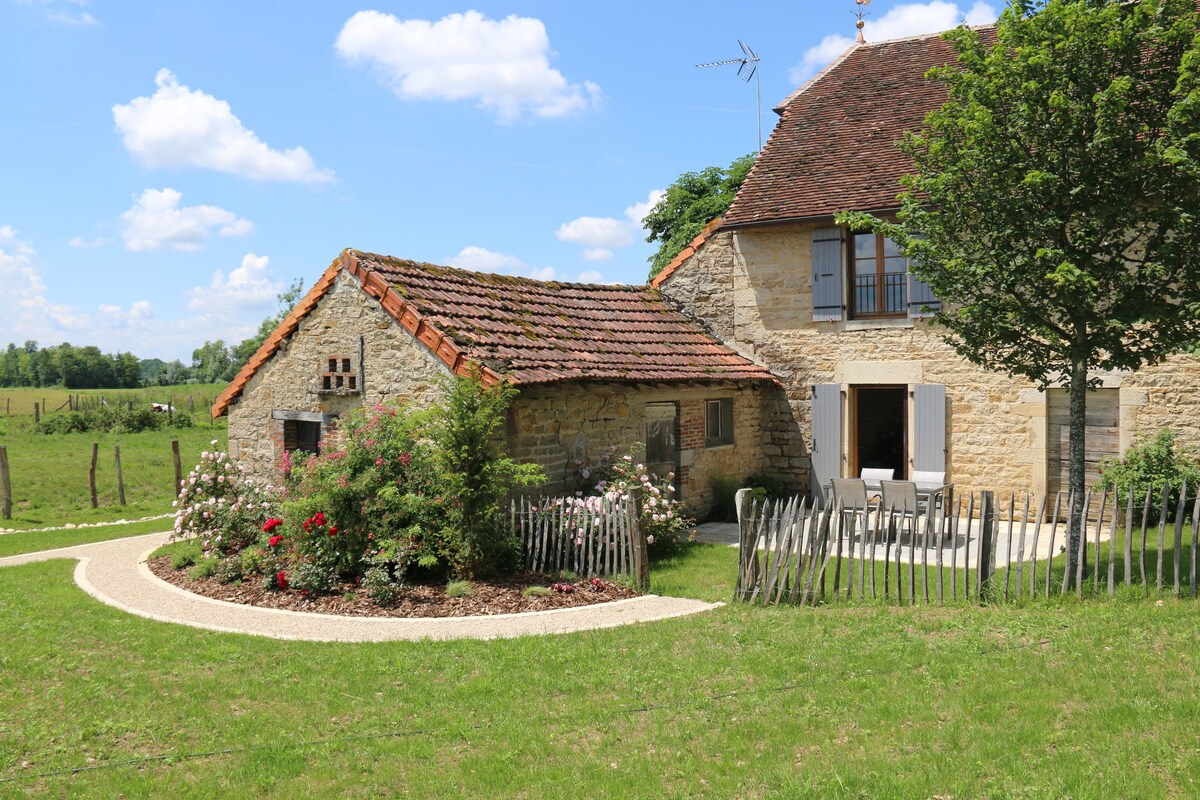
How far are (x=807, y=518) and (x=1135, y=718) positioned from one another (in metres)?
4.12

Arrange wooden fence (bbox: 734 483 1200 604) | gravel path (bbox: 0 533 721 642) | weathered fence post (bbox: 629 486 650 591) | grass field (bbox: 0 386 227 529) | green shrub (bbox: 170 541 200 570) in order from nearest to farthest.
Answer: wooden fence (bbox: 734 483 1200 604) < gravel path (bbox: 0 533 721 642) < weathered fence post (bbox: 629 486 650 591) < green shrub (bbox: 170 541 200 570) < grass field (bbox: 0 386 227 529)

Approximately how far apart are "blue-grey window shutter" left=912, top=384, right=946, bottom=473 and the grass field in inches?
444

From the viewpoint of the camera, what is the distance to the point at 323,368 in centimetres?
1316

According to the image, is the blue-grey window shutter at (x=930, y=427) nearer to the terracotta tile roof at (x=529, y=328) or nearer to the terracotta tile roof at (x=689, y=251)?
the terracotta tile roof at (x=529, y=328)

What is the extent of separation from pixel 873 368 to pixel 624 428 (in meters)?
4.48

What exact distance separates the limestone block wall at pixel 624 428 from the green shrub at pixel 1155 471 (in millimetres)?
5398

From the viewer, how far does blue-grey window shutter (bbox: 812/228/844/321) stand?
15.2 m

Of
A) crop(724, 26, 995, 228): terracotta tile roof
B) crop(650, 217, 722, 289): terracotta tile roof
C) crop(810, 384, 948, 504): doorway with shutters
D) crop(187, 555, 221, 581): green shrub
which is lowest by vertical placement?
crop(187, 555, 221, 581): green shrub

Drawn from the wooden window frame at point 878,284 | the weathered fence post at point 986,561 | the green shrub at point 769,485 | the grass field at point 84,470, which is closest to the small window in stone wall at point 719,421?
the green shrub at point 769,485

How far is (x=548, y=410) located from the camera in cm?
1224

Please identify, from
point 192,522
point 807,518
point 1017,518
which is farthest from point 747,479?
point 192,522

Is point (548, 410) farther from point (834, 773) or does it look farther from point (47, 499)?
point (47, 499)

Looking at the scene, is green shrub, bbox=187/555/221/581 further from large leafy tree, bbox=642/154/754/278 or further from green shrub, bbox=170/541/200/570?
large leafy tree, bbox=642/154/754/278

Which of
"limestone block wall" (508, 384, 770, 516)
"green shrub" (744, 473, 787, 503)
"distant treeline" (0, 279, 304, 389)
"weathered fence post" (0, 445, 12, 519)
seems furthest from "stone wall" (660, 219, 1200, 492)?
"distant treeline" (0, 279, 304, 389)
